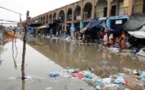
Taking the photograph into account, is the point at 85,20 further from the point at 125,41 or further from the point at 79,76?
the point at 79,76

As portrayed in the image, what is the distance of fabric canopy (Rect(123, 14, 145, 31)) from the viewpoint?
1795 centimetres

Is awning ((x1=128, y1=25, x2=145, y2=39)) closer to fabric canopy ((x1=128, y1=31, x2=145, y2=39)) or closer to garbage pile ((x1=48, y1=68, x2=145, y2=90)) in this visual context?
fabric canopy ((x1=128, y1=31, x2=145, y2=39))

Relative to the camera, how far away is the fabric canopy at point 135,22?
17953mm

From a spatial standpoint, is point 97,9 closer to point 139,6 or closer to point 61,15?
point 139,6

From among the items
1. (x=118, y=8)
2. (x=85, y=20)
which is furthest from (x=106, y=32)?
(x=85, y=20)

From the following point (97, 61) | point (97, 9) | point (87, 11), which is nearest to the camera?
point (97, 61)

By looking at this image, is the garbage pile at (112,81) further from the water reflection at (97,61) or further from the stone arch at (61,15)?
the stone arch at (61,15)

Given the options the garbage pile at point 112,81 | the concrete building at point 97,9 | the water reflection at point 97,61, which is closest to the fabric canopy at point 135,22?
the concrete building at point 97,9

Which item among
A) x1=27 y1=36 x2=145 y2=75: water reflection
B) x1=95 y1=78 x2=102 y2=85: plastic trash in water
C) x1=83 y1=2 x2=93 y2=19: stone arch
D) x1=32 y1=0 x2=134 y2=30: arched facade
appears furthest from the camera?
x1=83 y1=2 x2=93 y2=19: stone arch

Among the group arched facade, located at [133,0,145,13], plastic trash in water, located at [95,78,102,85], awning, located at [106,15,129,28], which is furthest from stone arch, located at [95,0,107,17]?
plastic trash in water, located at [95,78,102,85]

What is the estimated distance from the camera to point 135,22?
18.7 metres

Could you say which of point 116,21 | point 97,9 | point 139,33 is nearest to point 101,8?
point 97,9

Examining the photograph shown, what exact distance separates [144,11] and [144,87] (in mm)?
14646

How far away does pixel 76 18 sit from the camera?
37.1m
